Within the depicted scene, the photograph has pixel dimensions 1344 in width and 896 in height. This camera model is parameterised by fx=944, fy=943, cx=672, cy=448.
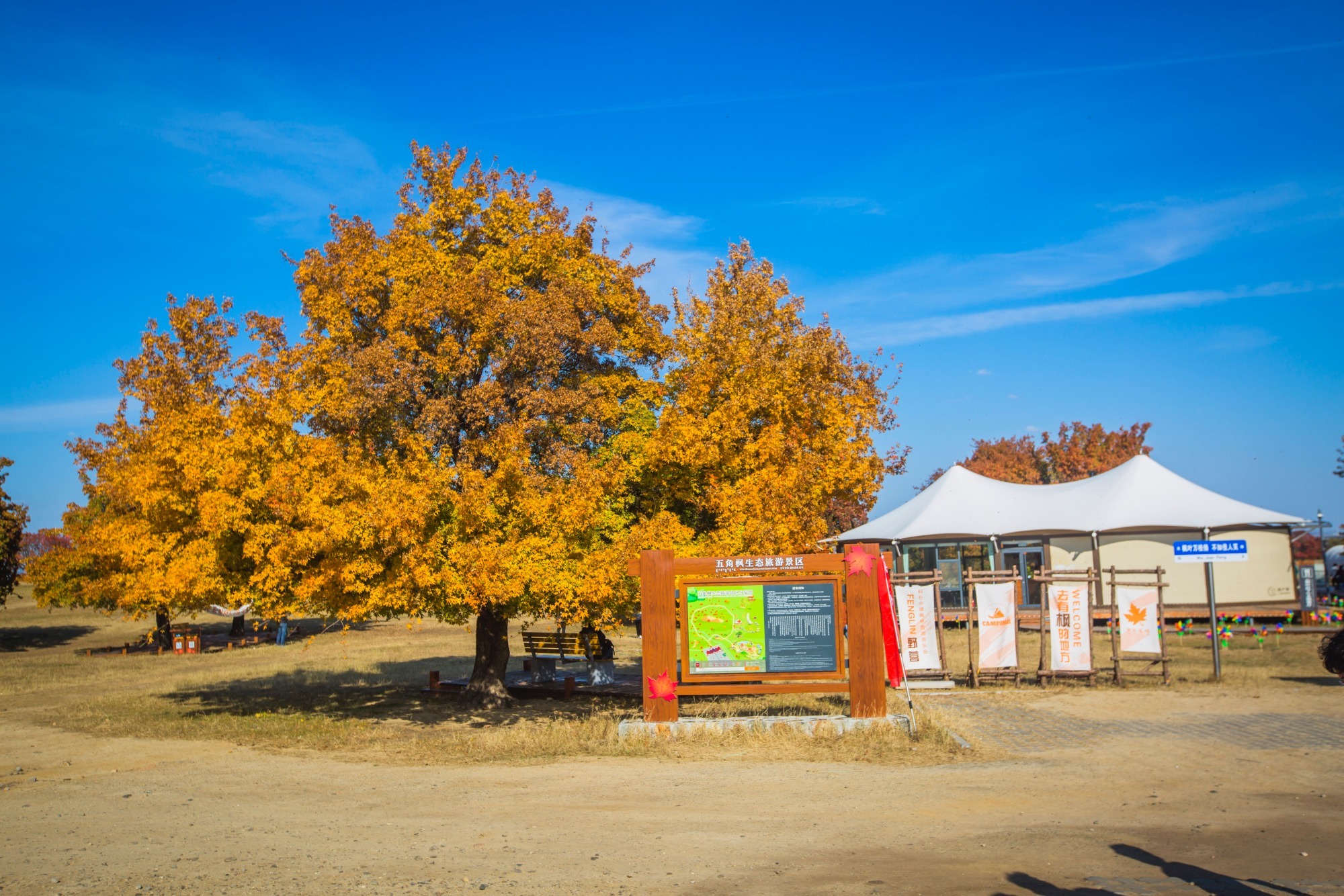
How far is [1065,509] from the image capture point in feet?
104

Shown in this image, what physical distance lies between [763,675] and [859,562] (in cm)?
213

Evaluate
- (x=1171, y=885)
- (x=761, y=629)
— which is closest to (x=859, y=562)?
(x=761, y=629)

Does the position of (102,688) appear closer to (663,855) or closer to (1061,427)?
(663,855)

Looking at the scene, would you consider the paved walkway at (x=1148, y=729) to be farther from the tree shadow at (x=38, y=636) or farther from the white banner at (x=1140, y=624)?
the tree shadow at (x=38, y=636)

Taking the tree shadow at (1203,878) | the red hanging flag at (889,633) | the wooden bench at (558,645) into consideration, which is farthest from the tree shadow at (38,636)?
the tree shadow at (1203,878)

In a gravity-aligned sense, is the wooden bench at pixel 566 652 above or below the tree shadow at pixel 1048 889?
above

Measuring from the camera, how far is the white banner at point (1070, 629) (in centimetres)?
1775

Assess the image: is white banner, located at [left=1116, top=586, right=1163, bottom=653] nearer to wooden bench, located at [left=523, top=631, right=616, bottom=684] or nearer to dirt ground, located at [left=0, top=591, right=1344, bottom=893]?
dirt ground, located at [left=0, top=591, right=1344, bottom=893]

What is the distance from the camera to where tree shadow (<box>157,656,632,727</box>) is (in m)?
16.7

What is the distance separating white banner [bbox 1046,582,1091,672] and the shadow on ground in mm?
11551

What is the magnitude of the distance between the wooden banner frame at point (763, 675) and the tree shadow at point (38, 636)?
31355 mm

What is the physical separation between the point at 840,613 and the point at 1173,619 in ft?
69.2

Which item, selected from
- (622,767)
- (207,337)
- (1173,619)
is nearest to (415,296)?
(622,767)

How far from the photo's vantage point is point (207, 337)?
29.0 m
